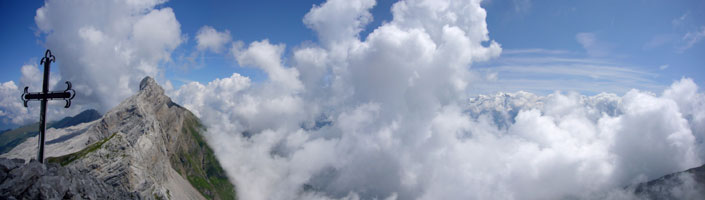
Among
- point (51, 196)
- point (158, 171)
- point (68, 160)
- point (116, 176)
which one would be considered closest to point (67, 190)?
point (51, 196)

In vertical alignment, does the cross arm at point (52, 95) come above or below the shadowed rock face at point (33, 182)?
above

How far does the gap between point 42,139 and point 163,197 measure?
16468cm

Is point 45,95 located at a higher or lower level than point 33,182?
higher

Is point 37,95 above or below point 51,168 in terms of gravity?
above

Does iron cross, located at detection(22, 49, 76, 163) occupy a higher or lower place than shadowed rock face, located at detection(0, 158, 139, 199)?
higher

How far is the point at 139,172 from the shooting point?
150 metres

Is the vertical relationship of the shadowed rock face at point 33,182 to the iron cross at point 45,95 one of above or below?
below

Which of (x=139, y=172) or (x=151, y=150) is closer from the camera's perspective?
(x=139, y=172)

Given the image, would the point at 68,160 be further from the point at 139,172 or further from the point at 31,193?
the point at 31,193

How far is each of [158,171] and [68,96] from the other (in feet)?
671

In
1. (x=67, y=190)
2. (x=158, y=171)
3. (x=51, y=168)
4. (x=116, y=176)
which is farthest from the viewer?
(x=158, y=171)

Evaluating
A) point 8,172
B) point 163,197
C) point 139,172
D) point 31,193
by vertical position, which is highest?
point 139,172

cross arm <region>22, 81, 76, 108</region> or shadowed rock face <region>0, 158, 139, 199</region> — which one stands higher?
cross arm <region>22, 81, 76, 108</region>

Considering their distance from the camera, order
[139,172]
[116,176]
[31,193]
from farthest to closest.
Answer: [139,172], [116,176], [31,193]
